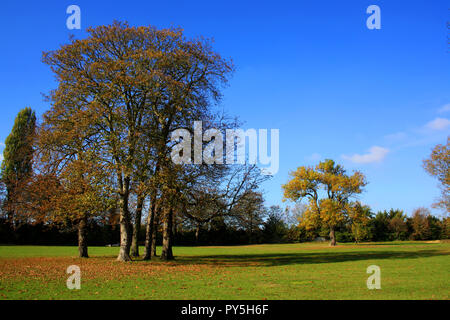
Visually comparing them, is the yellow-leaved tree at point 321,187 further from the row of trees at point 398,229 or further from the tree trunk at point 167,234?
the tree trunk at point 167,234

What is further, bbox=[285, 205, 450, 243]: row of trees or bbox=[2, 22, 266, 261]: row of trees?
bbox=[285, 205, 450, 243]: row of trees

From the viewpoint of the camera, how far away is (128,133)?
2528cm

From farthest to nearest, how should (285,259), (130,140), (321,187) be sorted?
(321,187) → (285,259) → (130,140)

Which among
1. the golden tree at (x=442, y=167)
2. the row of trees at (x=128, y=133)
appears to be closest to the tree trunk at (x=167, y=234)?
the row of trees at (x=128, y=133)

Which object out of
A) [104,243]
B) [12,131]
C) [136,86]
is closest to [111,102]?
[136,86]

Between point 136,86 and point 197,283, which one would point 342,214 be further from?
point 197,283

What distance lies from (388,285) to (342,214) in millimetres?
46818

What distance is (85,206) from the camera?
23641 millimetres

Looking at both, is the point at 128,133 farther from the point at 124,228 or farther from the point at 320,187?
the point at 320,187

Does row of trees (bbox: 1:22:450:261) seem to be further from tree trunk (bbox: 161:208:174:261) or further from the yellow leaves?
the yellow leaves

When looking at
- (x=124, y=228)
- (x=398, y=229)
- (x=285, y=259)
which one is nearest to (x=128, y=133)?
(x=124, y=228)

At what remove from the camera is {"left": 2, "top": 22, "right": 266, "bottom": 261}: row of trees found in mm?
23891

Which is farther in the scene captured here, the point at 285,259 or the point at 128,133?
the point at 285,259

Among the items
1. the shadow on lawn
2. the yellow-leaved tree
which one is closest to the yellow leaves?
the yellow-leaved tree
